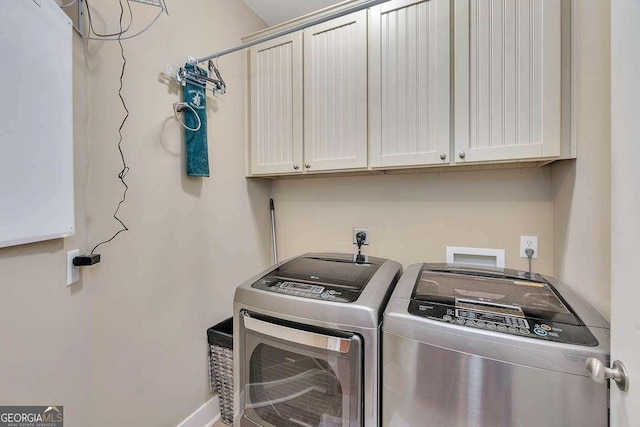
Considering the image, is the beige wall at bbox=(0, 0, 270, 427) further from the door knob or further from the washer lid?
the door knob

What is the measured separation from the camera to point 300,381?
44.8 inches

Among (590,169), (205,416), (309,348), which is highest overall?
(590,169)

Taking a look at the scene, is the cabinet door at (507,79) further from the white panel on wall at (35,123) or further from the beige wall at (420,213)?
the white panel on wall at (35,123)

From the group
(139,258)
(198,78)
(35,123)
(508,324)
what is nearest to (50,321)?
(139,258)

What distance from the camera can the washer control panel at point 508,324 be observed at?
0.79 m

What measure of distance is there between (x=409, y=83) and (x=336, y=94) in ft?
1.44

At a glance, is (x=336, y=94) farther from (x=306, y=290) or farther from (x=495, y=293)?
(x=495, y=293)

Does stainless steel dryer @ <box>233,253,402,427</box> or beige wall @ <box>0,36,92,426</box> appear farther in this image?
stainless steel dryer @ <box>233,253,402,427</box>

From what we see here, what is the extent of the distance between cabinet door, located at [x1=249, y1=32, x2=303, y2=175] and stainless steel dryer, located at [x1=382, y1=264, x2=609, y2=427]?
4.09 feet

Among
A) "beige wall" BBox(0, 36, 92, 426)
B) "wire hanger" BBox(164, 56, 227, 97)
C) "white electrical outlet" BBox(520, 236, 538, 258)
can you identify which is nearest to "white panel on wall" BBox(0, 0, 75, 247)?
"beige wall" BBox(0, 36, 92, 426)

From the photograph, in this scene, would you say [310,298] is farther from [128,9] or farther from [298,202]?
[128,9]

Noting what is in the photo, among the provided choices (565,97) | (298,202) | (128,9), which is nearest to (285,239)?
(298,202)

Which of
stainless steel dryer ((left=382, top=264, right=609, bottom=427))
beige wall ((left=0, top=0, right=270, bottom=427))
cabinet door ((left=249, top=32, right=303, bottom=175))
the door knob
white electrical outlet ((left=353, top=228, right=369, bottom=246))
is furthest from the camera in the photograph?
white electrical outlet ((left=353, top=228, right=369, bottom=246))

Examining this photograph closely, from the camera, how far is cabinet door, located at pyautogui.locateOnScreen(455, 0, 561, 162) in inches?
47.4
